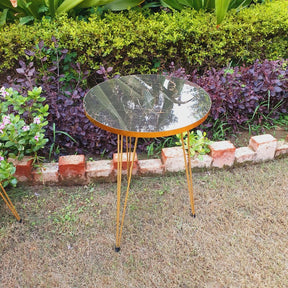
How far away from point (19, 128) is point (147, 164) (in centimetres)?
100

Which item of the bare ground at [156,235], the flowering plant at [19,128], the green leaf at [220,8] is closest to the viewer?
the bare ground at [156,235]

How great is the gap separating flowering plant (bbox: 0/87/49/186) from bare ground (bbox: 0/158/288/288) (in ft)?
0.96

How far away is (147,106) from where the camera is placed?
71.1 inches

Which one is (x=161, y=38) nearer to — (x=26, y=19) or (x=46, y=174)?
(x=26, y=19)

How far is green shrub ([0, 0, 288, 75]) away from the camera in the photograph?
106 inches

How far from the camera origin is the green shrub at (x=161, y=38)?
270 cm

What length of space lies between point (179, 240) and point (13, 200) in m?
1.25

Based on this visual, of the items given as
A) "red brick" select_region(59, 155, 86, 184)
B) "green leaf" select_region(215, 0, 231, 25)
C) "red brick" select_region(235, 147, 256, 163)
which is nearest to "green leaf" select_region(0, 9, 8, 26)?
"red brick" select_region(59, 155, 86, 184)

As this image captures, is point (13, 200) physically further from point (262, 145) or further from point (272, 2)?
point (272, 2)

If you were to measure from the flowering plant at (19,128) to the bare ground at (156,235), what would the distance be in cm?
29

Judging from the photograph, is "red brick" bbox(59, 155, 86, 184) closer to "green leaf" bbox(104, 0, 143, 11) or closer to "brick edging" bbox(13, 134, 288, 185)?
"brick edging" bbox(13, 134, 288, 185)

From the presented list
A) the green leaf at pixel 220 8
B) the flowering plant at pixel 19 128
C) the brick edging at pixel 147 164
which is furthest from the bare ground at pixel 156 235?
the green leaf at pixel 220 8

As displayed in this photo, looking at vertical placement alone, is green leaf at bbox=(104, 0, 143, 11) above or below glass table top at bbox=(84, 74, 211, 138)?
above

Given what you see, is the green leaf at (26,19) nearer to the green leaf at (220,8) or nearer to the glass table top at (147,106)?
the glass table top at (147,106)
